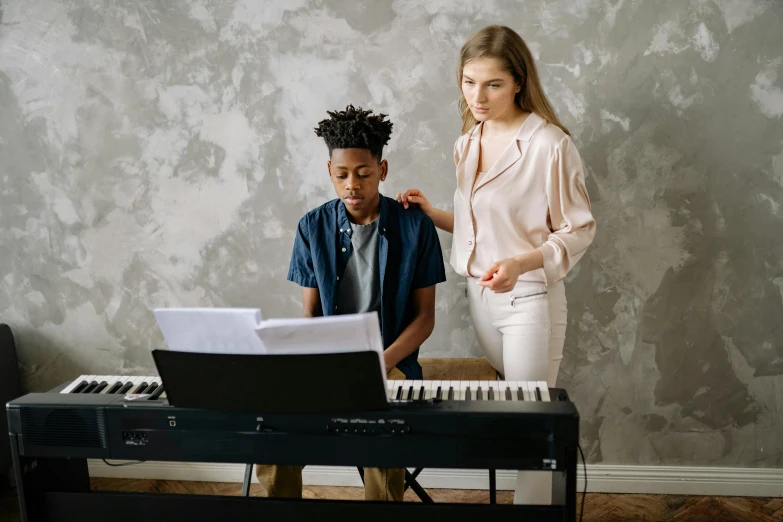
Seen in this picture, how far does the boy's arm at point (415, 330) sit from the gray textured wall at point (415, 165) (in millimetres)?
565

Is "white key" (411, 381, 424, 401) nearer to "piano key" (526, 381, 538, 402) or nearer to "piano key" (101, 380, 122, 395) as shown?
"piano key" (526, 381, 538, 402)

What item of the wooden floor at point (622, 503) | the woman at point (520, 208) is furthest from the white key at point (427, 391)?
the wooden floor at point (622, 503)

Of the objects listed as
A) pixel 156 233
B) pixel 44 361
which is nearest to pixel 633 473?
pixel 156 233

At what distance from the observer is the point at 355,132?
207 cm

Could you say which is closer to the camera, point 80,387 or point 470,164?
point 80,387

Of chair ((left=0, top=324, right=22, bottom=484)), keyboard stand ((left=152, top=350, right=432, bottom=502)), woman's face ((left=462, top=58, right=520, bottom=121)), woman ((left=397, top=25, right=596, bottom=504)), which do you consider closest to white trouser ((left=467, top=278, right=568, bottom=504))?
woman ((left=397, top=25, right=596, bottom=504))

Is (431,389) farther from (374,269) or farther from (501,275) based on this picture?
(374,269)

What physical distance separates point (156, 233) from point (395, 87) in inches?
44.2

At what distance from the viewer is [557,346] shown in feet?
7.20

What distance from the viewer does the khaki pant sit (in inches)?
81.4

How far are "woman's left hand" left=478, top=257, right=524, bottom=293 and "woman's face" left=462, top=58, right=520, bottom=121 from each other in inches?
18.1

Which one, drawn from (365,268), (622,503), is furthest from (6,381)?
(622,503)

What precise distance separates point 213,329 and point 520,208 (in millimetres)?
998

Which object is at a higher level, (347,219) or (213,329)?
(347,219)
